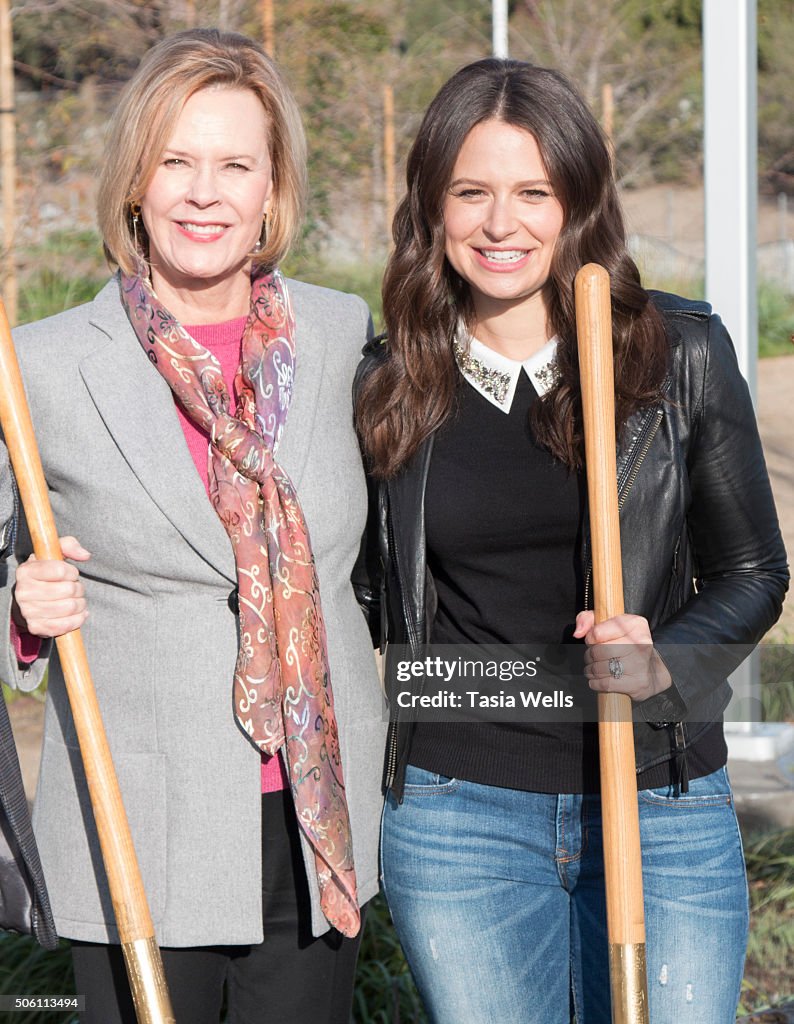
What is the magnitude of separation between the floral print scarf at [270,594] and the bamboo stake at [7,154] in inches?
230

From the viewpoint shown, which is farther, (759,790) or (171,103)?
(759,790)

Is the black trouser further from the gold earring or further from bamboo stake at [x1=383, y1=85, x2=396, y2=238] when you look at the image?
bamboo stake at [x1=383, y1=85, x2=396, y2=238]

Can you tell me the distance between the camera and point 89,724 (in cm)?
209

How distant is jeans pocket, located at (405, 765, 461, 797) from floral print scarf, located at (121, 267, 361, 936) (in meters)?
0.12

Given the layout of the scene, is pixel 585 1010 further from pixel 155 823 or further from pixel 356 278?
pixel 356 278

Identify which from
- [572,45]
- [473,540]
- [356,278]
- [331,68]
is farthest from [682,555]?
[572,45]

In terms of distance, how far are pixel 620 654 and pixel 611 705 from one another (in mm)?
84

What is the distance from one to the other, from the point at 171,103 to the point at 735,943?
64.8 inches

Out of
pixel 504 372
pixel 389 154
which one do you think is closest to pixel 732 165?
pixel 504 372

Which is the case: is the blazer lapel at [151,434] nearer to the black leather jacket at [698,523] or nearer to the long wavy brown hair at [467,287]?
the long wavy brown hair at [467,287]

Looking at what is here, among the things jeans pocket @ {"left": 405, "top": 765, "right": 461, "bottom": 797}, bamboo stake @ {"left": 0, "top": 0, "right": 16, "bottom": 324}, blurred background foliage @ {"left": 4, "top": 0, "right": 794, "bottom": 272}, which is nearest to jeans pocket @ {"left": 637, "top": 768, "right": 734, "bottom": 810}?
jeans pocket @ {"left": 405, "top": 765, "right": 461, "bottom": 797}

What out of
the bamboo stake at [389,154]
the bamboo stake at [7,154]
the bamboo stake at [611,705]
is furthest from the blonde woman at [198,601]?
the bamboo stake at [389,154]

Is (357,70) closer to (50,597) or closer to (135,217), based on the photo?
(135,217)

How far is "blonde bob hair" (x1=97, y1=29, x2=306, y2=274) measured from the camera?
7.61 ft
